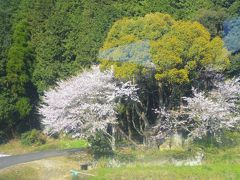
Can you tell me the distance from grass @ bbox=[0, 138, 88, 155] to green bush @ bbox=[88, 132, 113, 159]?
3052 mm

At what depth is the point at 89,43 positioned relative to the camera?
24391mm

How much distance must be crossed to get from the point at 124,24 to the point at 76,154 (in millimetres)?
5943

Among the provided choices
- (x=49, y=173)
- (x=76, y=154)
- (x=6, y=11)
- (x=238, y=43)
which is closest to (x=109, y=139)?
(x=76, y=154)

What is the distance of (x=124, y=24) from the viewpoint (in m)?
21.8

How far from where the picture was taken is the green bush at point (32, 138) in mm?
24531

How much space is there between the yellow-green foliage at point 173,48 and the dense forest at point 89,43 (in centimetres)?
5

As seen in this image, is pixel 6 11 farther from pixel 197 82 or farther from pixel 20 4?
pixel 197 82

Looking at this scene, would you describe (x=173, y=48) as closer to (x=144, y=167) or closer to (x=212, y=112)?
(x=212, y=112)

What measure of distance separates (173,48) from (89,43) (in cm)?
576

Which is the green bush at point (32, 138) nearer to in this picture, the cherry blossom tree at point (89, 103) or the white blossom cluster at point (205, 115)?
the cherry blossom tree at point (89, 103)

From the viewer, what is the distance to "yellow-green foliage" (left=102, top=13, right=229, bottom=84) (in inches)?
782

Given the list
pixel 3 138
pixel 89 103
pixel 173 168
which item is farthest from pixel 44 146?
pixel 173 168

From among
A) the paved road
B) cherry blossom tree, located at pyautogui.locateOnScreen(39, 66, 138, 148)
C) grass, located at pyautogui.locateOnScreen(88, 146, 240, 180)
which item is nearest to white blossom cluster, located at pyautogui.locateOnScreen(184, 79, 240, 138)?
grass, located at pyautogui.locateOnScreen(88, 146, 240, 180)

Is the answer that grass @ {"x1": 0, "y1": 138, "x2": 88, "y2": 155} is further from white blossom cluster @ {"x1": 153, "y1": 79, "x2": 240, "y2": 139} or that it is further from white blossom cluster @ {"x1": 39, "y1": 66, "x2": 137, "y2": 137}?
white blossom cluster @ {"x1": 153, "y1": 79, "x2": 240, "y2": 139}
